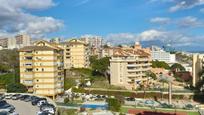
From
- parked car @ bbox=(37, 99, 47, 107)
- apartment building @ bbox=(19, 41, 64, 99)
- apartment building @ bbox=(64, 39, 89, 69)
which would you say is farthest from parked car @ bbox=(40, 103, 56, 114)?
apartment building @ bbox=(64, 39, 89, 69)

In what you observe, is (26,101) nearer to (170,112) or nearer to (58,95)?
(58,95)

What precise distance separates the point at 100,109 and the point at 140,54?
3210 centimetres

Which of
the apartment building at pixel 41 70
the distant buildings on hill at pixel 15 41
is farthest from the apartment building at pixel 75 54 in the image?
the distant buildings on hill at pixel 15 41

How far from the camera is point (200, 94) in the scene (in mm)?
64312

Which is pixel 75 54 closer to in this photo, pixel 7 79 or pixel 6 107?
pixel 7 79

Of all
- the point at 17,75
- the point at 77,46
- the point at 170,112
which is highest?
the point at 77,46

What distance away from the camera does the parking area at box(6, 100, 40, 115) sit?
1890 inches

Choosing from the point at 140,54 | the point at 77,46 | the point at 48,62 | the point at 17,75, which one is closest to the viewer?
the point at 48,62

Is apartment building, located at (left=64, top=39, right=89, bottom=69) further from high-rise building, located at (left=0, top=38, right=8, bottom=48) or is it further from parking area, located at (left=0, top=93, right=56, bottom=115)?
high-rise building, located at (left=0, top=38, right=8, bottom=48)

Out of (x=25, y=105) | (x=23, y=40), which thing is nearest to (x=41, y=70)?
Result: (x=25, y=105)

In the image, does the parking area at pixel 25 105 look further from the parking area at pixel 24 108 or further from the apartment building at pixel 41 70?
the apartment building at pixel 41 70

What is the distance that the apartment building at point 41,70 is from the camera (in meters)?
62.6

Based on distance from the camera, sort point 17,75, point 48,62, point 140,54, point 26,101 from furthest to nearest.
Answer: point 140,54, point 17,75, point 48,62, point 26,101

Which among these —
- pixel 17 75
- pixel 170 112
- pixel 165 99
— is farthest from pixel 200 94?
pixel 17 75
